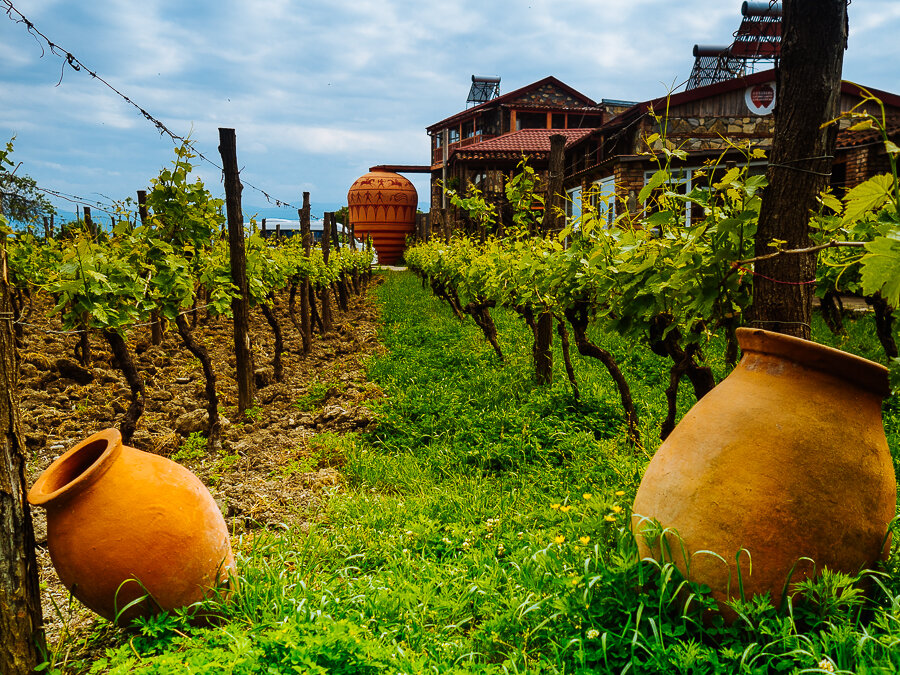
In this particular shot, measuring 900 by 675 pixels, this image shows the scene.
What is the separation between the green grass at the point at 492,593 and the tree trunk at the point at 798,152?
1.01 metres

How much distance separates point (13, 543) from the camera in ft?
6.53

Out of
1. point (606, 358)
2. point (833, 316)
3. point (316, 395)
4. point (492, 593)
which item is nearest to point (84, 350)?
point (316, 395)

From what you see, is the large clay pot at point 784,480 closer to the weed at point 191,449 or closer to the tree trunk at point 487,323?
the weed at point 191,449

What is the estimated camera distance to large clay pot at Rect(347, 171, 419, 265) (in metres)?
31.3

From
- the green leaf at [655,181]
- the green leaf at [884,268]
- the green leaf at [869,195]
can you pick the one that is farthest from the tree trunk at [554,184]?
the green leaf at [884,268]

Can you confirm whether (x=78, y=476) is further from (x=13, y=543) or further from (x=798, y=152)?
(x=798, y=152)

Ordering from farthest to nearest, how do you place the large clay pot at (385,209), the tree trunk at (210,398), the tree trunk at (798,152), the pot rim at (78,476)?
the large clay pot at (385,209) < the tree trunk at (210,398) < the tree trunk at (798,152) < the pot rim at (78,476)

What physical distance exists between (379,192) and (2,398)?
30290 millimetres

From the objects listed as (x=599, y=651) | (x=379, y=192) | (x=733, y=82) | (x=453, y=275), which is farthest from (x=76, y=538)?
(x=379, y=192)

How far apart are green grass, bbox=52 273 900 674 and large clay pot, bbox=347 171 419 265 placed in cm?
2776

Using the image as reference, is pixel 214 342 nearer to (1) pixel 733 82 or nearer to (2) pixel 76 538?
(2) pixel 76 538

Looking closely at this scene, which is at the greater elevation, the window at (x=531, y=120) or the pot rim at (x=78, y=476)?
the window at (x=531, y=120)

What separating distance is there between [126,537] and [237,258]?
3.95 m

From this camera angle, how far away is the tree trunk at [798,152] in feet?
7.41
